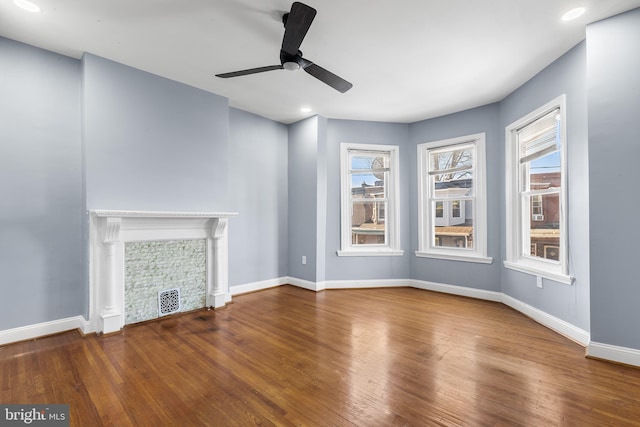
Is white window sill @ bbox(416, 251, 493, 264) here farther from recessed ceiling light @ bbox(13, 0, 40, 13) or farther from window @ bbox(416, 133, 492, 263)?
recessed ceiling light @ bbox(13, 0, 40, 13)

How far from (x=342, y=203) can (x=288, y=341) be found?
2581 mm

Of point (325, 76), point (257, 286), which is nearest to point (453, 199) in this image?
point (325, 76)

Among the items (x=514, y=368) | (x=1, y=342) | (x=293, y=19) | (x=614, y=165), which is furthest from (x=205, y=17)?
(x=514, y=368)

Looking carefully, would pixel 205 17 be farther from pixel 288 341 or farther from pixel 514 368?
pixel 514 368

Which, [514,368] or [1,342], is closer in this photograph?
[514,368]

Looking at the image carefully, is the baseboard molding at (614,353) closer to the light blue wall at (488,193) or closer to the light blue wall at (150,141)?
A: the light blue wall at (488,193)

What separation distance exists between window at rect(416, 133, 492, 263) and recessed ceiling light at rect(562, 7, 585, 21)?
195cm

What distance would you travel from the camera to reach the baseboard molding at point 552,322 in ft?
8.73

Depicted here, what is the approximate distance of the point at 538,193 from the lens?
11.1 ft

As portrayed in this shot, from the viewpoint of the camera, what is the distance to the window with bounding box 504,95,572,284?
116 inches

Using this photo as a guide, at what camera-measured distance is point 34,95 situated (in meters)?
2.77

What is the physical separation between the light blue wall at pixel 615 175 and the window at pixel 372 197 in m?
2.65

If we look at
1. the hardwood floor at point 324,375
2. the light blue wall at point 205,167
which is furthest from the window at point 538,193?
the hardwood floor at point 324,375

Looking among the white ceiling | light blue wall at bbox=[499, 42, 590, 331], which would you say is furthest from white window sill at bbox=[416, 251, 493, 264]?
the white ceiling
